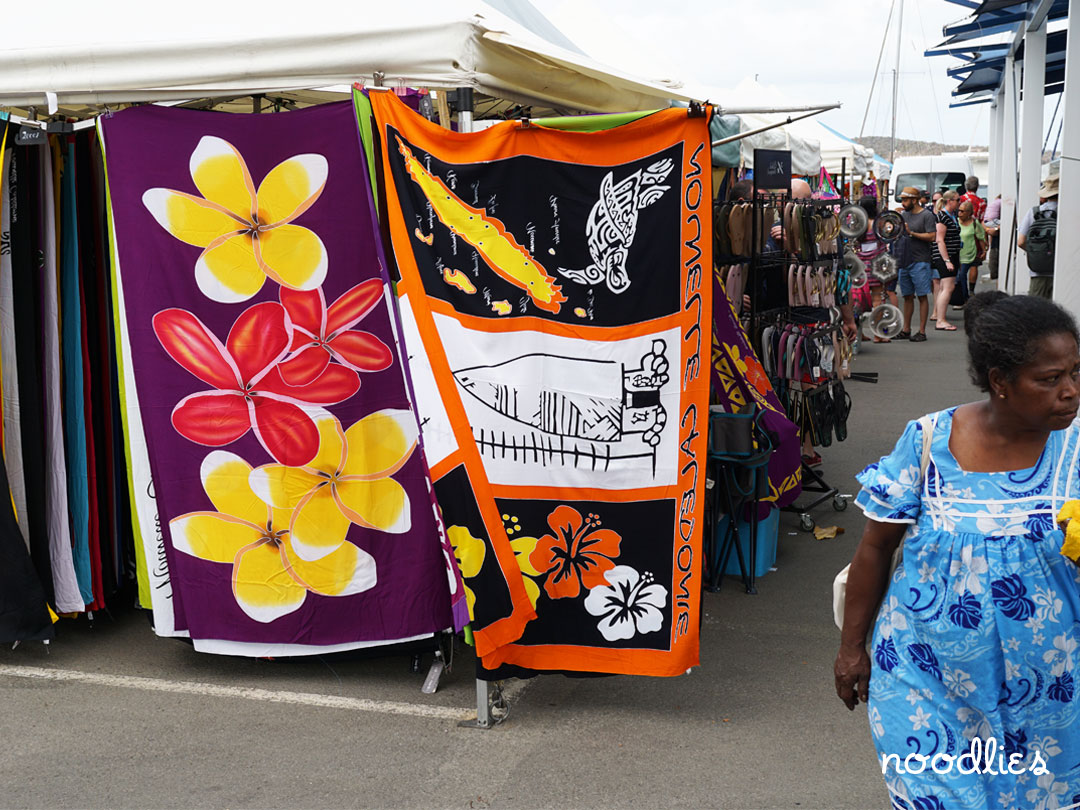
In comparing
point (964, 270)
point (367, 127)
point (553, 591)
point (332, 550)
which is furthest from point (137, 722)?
point (964, 270)

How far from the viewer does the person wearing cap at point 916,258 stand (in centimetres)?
1342

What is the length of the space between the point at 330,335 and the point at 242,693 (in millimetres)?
1400

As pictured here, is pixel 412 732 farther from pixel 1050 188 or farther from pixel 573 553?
pixel 1050 188

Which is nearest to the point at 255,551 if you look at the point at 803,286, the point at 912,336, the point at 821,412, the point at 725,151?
the point at 821,412

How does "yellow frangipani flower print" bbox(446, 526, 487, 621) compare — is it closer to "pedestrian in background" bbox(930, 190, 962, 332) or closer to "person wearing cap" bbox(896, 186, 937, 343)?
"person wearing cap" bbox(896, 186, 937, 343)

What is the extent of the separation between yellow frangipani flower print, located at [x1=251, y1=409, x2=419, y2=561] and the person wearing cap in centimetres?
1027

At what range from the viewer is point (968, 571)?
2258 mm

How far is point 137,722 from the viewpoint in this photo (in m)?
4.08

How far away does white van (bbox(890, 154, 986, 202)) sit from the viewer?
2862 centimetres

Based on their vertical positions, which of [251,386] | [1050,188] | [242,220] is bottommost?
[251,386]

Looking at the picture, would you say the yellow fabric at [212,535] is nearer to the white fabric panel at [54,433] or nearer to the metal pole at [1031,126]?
the white fabric panel at [54,433]

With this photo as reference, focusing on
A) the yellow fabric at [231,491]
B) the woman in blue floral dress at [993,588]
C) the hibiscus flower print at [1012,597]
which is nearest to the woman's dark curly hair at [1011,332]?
the woman in blue floral dress at [993,588]

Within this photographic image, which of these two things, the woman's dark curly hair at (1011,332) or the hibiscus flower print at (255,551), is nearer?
the woman's dark curly hair at (1011,332)

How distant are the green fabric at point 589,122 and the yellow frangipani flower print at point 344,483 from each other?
1.16m
